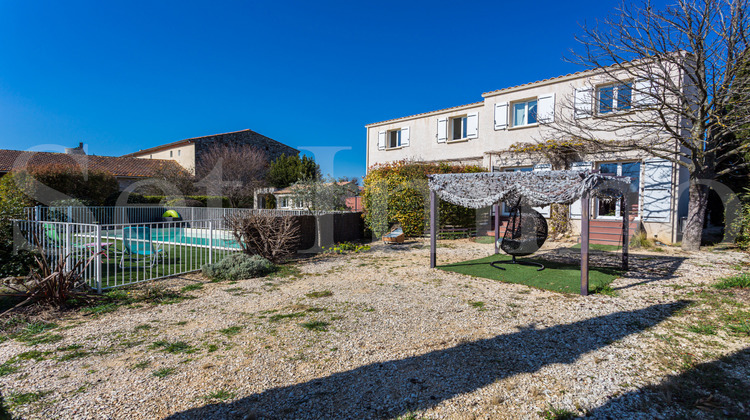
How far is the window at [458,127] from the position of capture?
17.6 metres

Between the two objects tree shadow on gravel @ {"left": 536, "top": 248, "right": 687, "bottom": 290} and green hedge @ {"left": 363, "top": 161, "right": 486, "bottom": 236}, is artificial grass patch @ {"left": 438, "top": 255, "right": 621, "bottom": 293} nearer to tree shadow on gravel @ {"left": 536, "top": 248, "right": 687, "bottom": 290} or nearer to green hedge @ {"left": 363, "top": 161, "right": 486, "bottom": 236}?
tree shadow on gravel @ {"left": 536, "top": 248, "right": 687, "bottom": 290}

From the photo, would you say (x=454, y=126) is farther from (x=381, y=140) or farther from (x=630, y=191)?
(x=630, y=191)

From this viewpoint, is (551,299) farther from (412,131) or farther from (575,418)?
(412,131)

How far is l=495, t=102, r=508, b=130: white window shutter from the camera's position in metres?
14.8

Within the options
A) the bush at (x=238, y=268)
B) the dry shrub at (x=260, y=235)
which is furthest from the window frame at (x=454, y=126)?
the bush at (x=238, y=268)

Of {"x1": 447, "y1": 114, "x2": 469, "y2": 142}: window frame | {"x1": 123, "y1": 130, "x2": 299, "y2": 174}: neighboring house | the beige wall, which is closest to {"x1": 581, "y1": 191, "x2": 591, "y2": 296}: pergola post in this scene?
{"x1": 447, "y1": 114, "x2": 469, "y2": 142}: window frame

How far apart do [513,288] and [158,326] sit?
586 cm

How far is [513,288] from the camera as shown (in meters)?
6.60

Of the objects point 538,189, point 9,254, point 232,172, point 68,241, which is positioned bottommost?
point 9,254

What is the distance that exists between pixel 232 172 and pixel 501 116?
810 inches

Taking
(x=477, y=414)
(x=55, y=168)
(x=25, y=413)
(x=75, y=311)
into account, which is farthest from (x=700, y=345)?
(x=55, y=168)

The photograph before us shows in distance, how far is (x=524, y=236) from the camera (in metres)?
8.14

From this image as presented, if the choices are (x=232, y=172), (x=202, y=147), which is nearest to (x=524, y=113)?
(x=232, y=172)

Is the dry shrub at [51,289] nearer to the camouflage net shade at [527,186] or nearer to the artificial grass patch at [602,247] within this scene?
the camouflage net shade at [527,186]
